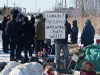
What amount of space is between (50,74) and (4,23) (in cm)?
833

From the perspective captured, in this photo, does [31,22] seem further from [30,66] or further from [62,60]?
[30,66]

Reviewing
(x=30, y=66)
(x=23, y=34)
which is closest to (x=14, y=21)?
(x=23, y=34)

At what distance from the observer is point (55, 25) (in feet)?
44.5

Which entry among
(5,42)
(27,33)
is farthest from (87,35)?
(5,42)

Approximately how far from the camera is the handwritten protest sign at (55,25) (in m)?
13.5

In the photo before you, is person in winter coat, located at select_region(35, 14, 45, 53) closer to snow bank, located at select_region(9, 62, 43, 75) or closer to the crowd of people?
the crowd of people

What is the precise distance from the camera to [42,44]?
1730cm

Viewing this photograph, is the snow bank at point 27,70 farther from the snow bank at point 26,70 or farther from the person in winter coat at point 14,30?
the person in winter coat at point 14,30

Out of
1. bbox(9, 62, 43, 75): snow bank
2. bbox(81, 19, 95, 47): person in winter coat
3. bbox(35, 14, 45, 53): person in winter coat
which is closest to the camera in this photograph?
bbox(9, 62, 43, 75): snow bank

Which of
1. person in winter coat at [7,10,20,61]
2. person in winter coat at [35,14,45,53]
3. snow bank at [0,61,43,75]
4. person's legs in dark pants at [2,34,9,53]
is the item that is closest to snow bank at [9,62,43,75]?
snow bank at [0,61,43,75]

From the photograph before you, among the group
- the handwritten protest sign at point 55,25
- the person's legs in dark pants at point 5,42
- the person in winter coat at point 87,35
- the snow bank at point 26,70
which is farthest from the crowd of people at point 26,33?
the snow bank at point 26,70

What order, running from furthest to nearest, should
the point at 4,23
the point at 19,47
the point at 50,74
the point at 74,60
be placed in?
the point at 4,23, the point at 19,47, the point at 74,60, the point at 50,74

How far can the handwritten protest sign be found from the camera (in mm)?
13508

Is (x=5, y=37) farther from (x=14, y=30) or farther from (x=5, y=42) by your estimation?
(x=14, y=30)
